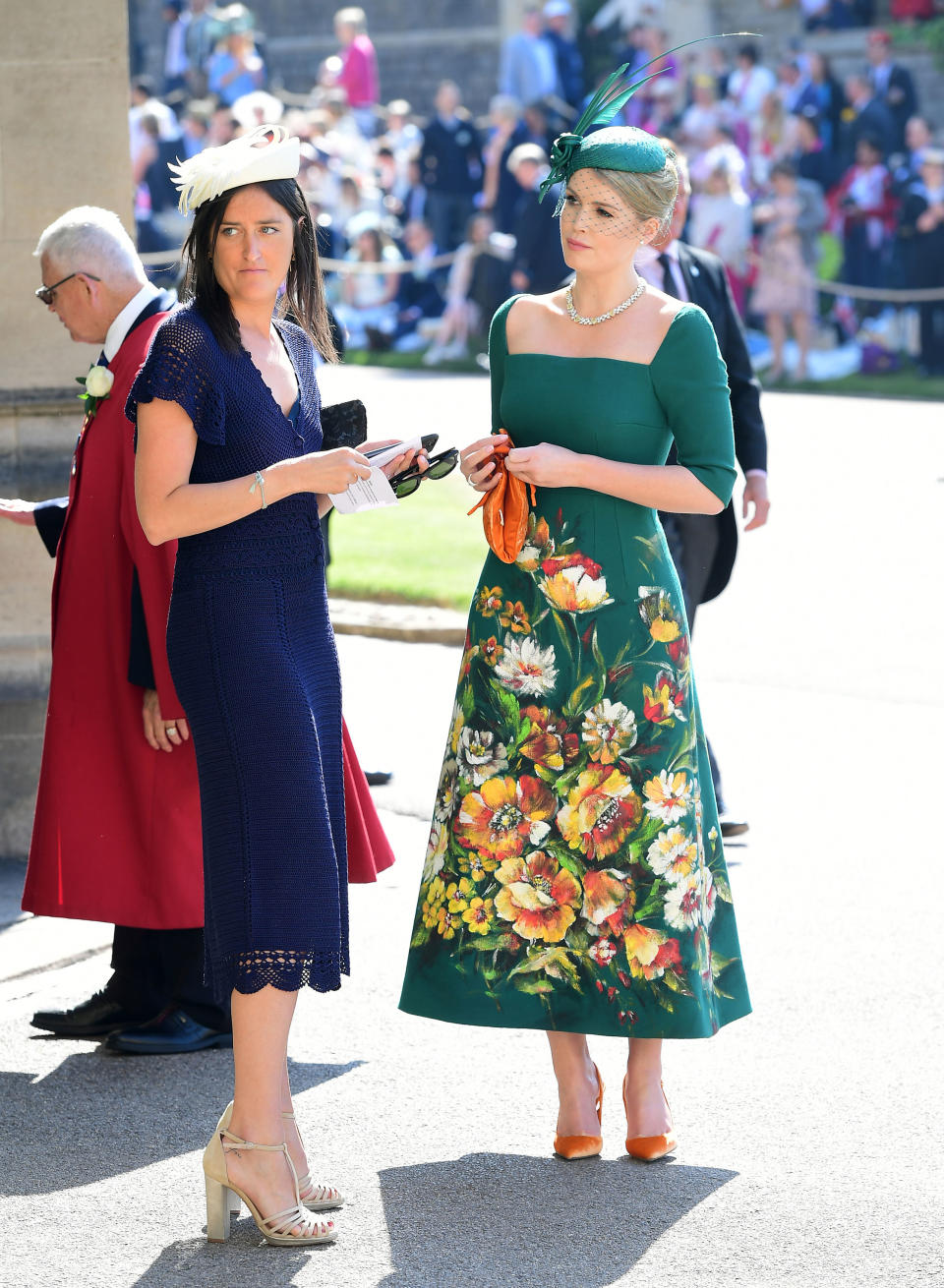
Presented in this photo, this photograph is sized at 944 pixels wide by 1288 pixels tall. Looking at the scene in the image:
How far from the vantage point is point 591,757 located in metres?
4.14

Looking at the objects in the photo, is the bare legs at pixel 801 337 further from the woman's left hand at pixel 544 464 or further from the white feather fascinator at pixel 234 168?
the white feather fascinator at pixel 234 168

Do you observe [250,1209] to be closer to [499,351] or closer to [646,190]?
[499,351]

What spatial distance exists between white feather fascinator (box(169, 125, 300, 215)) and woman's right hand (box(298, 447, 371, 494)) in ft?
1.75

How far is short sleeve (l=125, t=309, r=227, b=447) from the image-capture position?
3.68 m

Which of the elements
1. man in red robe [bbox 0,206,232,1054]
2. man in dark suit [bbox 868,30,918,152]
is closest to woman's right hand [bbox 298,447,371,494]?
man in red robe [bbox 0,206,232,1054]

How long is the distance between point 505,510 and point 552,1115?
4.45 ft

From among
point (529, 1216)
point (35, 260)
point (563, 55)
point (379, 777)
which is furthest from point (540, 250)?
point (529, 1216)

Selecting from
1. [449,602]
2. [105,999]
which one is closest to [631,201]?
[105,999]

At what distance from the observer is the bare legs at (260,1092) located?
3754 millimetres

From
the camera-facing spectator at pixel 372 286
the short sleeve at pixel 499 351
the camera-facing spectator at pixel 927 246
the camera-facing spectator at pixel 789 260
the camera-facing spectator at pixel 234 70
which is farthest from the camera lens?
the camera-facing spectator at pixel 234 70

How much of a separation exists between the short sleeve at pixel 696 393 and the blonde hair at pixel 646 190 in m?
0.21

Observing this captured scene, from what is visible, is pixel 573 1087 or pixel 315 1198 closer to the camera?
pixel 315 1198

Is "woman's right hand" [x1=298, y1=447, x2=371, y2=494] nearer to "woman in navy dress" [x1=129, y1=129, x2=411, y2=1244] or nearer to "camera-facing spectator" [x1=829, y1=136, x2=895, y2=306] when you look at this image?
"woman in navy dress" [x1=129, y1=129, x2=411, y2=1244]

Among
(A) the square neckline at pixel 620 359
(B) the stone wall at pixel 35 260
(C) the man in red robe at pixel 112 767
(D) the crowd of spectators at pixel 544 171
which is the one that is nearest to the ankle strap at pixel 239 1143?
(C) the man in red robe at pixel 112 767
